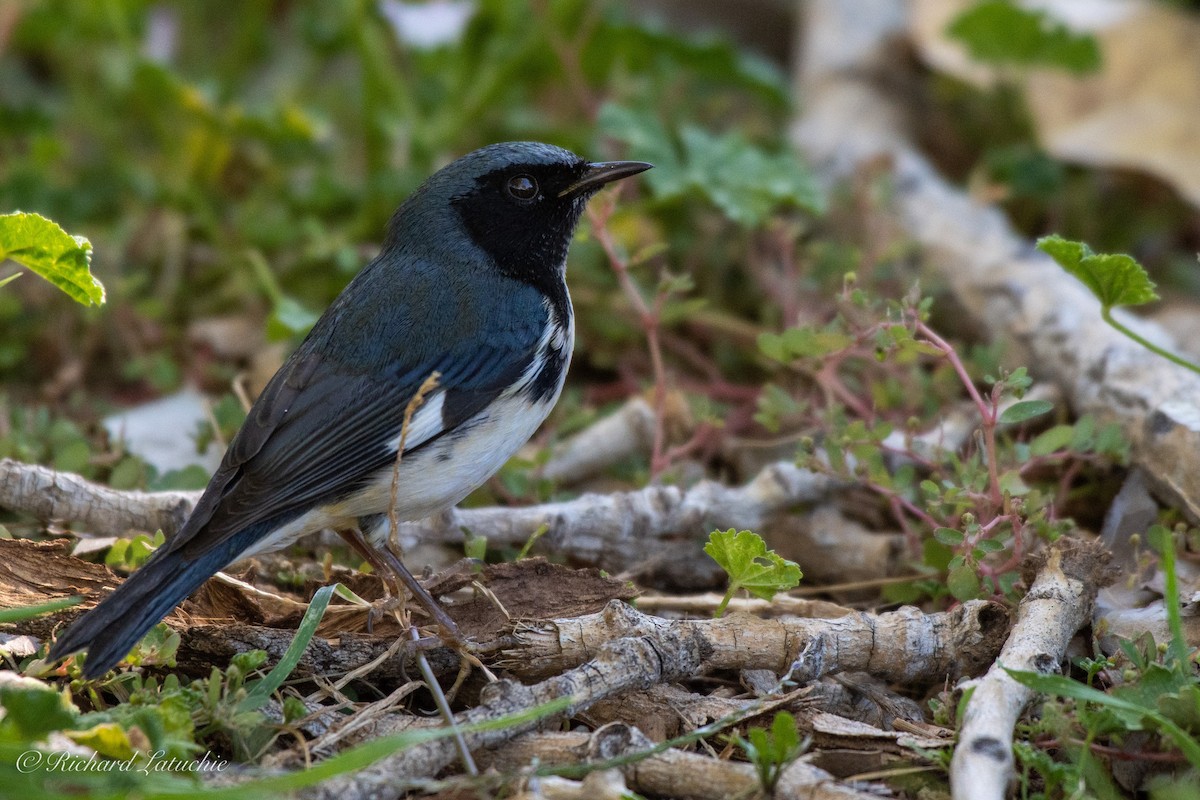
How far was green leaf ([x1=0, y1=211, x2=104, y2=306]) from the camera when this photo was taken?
294 cm

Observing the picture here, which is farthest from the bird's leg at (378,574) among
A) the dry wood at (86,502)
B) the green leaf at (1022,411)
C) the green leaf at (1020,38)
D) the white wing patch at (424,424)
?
the green leaf at (1020,38)

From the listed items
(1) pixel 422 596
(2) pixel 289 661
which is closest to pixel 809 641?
(1) pixel 422 596

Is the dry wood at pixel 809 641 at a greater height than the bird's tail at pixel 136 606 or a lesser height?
lesser

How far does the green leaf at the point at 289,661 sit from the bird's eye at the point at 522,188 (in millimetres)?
1405

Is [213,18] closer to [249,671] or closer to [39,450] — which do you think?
[39,450]

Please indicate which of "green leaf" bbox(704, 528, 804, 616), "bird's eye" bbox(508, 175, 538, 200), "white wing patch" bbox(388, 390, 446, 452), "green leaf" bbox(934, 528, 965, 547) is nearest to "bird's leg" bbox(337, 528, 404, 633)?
"white wing patch" bbox(388, 390, 446, 452)

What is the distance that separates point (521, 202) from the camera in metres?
3.74

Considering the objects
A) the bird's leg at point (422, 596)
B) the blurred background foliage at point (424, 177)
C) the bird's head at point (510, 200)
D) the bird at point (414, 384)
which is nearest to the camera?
the bird's leg at point (422, 596)

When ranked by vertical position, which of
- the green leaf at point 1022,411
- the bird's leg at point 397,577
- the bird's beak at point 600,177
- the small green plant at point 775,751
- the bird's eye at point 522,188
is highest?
the bird's eye at point 522,188

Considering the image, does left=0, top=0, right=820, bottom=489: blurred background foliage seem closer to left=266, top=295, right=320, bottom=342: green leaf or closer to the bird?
left=266, top=295, right=320, bottom=342: green leaf

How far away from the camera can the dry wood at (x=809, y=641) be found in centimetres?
290

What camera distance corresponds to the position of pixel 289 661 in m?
2.70

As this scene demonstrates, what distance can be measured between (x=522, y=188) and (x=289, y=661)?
1.67 m

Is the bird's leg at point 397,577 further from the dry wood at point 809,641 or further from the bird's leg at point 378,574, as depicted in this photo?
the dry wood at point 809,641
